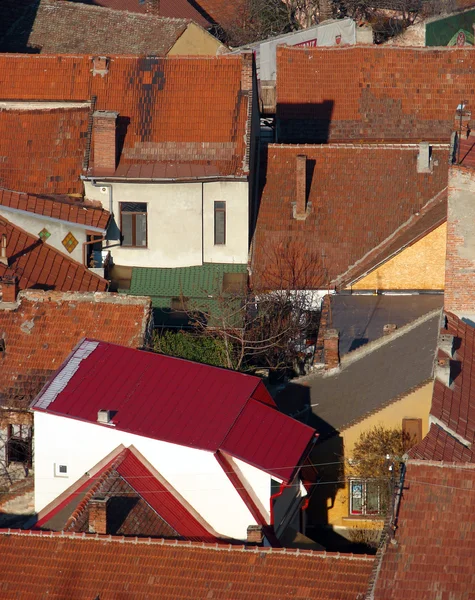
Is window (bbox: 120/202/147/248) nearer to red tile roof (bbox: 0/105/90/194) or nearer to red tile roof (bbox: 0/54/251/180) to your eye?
red tile roof (bbox: 0/54/251/180)

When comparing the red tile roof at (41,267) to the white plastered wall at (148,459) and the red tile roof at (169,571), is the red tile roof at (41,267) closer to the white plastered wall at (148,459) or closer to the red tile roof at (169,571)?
the white plastered wall at (148,459)

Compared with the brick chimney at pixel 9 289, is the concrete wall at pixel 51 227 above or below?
below

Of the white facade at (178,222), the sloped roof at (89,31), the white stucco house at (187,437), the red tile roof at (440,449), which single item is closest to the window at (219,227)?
the white facade at (178,222)

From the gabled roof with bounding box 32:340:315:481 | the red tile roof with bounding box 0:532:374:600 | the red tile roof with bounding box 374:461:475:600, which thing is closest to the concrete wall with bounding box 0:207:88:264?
the gabled roof with bounding box 32:340:315:481

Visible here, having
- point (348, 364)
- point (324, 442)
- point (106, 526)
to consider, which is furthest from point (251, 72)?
point (106, 526)

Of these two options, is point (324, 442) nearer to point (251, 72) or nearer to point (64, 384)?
point (64, 384)

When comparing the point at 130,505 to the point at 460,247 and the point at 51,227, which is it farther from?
the point at 51,227
